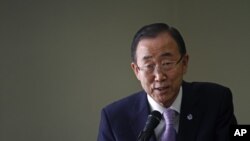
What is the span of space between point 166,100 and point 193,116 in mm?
154

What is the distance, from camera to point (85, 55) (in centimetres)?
268

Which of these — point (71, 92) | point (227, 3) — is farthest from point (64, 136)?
point (227, 3)

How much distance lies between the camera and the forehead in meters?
1.42

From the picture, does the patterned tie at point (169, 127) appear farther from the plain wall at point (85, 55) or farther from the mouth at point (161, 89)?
the plain wall at point (85, 55)

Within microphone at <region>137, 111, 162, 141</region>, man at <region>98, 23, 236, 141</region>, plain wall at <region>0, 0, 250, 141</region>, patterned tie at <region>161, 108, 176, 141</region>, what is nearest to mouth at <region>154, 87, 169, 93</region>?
man at <region>98, 23, 236, 141</region>

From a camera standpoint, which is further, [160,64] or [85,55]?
[85,55]

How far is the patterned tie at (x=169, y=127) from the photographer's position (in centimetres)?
148

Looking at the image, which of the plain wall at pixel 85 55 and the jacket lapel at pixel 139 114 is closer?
the jacket lapel at pixel 139 114

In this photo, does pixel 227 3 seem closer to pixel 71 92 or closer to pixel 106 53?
pixel 106 53

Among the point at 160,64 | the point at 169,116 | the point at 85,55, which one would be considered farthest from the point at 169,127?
the point at 85,55

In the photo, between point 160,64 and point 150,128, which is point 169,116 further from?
point 150,128

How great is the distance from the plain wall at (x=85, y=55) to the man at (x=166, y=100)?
3.33 ft

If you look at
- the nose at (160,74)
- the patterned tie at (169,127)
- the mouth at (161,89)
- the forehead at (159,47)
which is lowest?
the patterned tie at (169,127)

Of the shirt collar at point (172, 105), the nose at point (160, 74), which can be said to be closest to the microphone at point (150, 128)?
the nose at point (160, 74)
